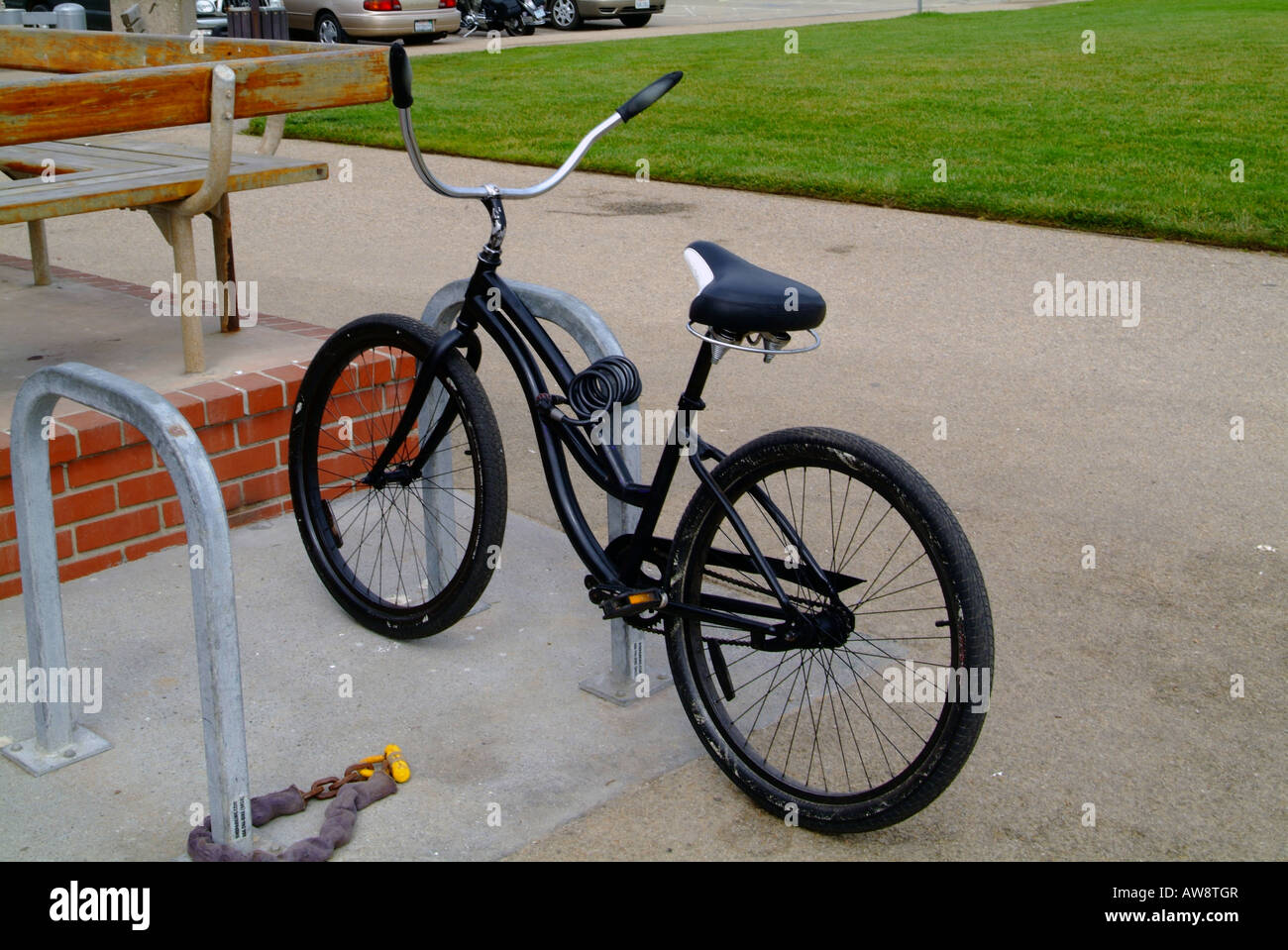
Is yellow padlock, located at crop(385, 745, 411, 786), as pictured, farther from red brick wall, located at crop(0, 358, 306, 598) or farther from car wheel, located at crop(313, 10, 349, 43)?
car wheel, located at crop(313, 10, 349, 43)

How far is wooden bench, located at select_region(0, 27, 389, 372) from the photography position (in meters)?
3.83

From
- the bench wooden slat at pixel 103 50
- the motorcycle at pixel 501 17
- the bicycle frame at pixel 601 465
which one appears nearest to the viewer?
the bicycle frame at pixel 601 465

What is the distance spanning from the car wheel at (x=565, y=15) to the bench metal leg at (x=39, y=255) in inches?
720

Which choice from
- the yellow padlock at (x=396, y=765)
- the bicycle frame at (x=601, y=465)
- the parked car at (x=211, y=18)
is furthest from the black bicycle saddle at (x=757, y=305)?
the parked car at (x=211, y=18)

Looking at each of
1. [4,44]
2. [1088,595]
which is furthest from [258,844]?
[4,44]

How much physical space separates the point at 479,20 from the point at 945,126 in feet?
39.2

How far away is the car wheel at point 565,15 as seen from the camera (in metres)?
22.9

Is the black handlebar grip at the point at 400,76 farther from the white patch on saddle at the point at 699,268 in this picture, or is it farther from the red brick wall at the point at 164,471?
the red brick wall at the point at 164,471

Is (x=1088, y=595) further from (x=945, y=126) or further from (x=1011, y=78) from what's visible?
(x=1011, y=78)

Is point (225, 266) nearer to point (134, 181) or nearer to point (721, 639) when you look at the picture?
point (134, 181)

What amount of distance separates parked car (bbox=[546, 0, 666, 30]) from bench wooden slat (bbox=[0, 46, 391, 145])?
1915cm

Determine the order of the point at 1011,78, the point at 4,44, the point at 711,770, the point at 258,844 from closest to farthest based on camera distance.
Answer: the point at 258,844 → the point at 711,770 → the point at 4,44 → the point at 1011,78

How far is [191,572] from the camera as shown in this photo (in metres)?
2.73

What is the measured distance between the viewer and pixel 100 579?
4.13 meters
